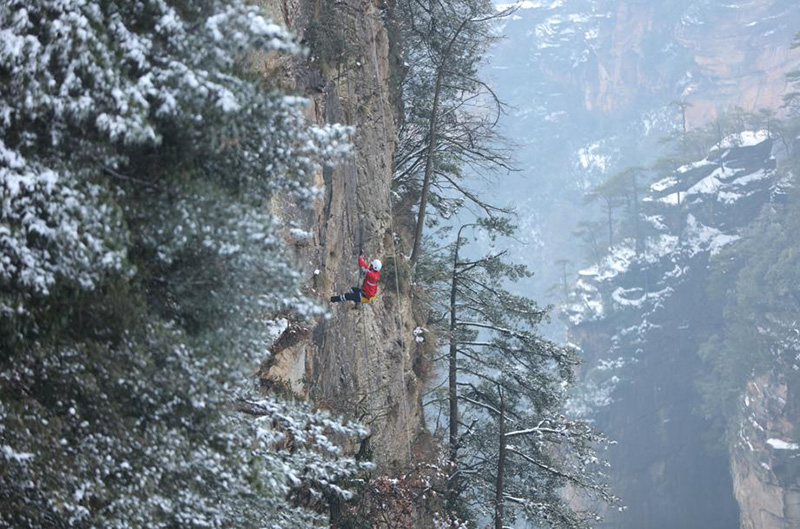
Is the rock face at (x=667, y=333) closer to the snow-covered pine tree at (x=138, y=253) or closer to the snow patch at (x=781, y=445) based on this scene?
the snow patch at (x=781, y=445)

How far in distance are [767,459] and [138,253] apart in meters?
41.9

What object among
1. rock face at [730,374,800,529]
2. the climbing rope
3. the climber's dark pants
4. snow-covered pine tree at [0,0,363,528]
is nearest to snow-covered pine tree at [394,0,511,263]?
the climbing rope

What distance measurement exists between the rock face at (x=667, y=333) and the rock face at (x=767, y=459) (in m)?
8.07

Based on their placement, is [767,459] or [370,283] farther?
Result: [767,459]

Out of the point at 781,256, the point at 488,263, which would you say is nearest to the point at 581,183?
the point at 781,256

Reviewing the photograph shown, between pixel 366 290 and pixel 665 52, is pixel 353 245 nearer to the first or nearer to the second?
pixel 366 290

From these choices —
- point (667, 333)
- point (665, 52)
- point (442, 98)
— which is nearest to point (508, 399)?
point (442, 98)

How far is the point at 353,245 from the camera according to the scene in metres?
11.0

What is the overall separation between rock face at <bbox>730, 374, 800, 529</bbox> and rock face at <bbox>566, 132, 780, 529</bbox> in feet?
26.5

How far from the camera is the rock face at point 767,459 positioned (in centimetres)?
3916

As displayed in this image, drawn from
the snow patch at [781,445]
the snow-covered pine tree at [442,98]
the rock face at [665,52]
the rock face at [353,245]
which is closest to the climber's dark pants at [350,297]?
the rock face at [353,245]

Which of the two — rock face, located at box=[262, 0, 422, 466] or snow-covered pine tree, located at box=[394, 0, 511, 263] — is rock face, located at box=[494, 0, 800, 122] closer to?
snow-covered pine tree, located at box=[394, 0, 511, 263]

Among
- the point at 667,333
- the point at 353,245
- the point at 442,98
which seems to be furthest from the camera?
the point at 667,333

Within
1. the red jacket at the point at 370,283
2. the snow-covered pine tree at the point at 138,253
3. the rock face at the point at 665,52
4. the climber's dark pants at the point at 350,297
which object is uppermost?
the rock face at the point at 665,52
